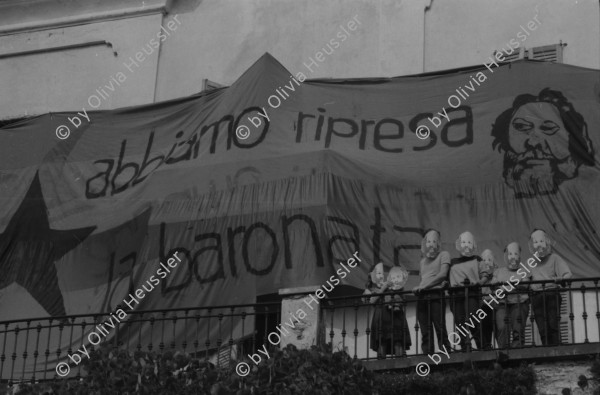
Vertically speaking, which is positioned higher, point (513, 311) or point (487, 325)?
point (513, 311)

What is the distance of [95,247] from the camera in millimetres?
18625

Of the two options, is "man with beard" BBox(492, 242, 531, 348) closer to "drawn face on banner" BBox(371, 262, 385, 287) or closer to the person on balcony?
the person on balcony

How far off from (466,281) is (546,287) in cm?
79

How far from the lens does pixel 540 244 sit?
52.9ft

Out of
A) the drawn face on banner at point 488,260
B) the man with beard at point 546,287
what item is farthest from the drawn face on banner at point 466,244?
the man with beard at point 546,287

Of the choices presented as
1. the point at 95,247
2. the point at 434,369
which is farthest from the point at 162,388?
the point at 95,247

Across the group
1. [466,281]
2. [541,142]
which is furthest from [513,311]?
[541,142]

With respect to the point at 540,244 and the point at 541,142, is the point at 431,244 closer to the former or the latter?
the point at 540,244

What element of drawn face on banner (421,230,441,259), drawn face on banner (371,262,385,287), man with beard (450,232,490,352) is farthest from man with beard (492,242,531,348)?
drawn face on banner (371,262,385,287)

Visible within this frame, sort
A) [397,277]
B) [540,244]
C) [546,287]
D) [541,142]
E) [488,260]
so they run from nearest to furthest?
[546,287]
[540,244]
[488,260]
[397,277]
[541,142]

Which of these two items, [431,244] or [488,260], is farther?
[488,260]

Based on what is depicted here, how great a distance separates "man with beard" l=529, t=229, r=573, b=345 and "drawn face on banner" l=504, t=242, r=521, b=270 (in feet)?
0.54

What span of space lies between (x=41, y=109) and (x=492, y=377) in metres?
8.26

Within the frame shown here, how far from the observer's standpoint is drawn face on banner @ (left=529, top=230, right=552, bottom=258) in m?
16.1
